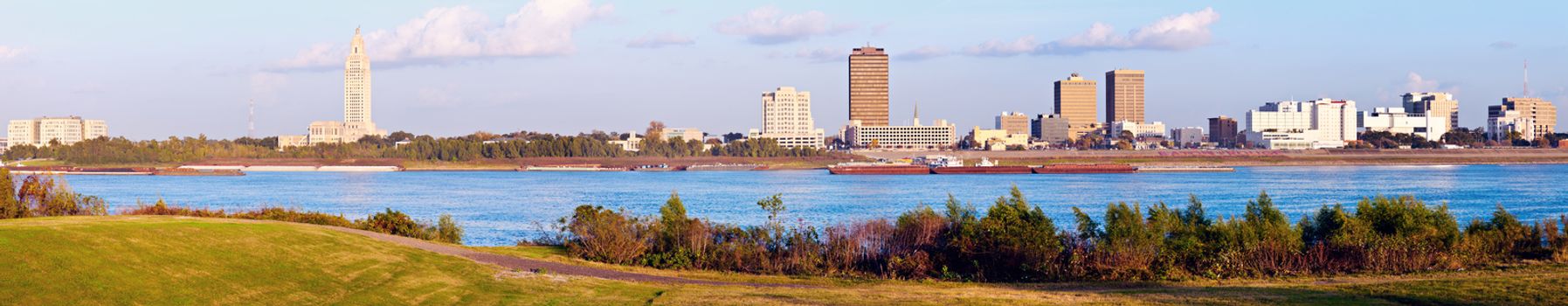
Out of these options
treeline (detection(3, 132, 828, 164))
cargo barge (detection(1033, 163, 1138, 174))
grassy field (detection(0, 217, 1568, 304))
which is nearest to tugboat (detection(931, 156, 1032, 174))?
cargo barge (detection(1033, 163, 1138, 174))

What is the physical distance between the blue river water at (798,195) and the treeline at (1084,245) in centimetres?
1449

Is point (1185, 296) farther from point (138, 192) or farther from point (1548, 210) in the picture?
point (138, 192)

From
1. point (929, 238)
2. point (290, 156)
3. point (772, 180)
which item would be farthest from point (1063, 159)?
point (929, 238)

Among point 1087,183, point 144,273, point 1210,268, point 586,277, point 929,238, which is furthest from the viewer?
point 1087,183

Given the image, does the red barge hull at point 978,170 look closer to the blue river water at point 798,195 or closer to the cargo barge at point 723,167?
the blue river water at point 798,195

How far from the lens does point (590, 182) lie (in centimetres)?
10556

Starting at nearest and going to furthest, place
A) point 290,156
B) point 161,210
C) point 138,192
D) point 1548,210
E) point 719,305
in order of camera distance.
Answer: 1. point 719,305
2. point 161,210
3. point 1548,210
4. point 138,192
5. point 290,156

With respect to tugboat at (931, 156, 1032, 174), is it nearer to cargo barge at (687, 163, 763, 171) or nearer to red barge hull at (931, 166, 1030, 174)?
red barge hull at (931, 166, 1030, 174)

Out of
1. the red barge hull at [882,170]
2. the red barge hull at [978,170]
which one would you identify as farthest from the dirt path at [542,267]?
the red barge hull at [882,170]

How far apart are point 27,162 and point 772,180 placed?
94616 millimetres

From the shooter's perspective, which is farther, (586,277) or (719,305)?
(586,277)

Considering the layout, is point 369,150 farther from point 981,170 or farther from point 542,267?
point 542,267

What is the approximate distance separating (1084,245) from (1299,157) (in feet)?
489

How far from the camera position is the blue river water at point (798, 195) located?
181ft
